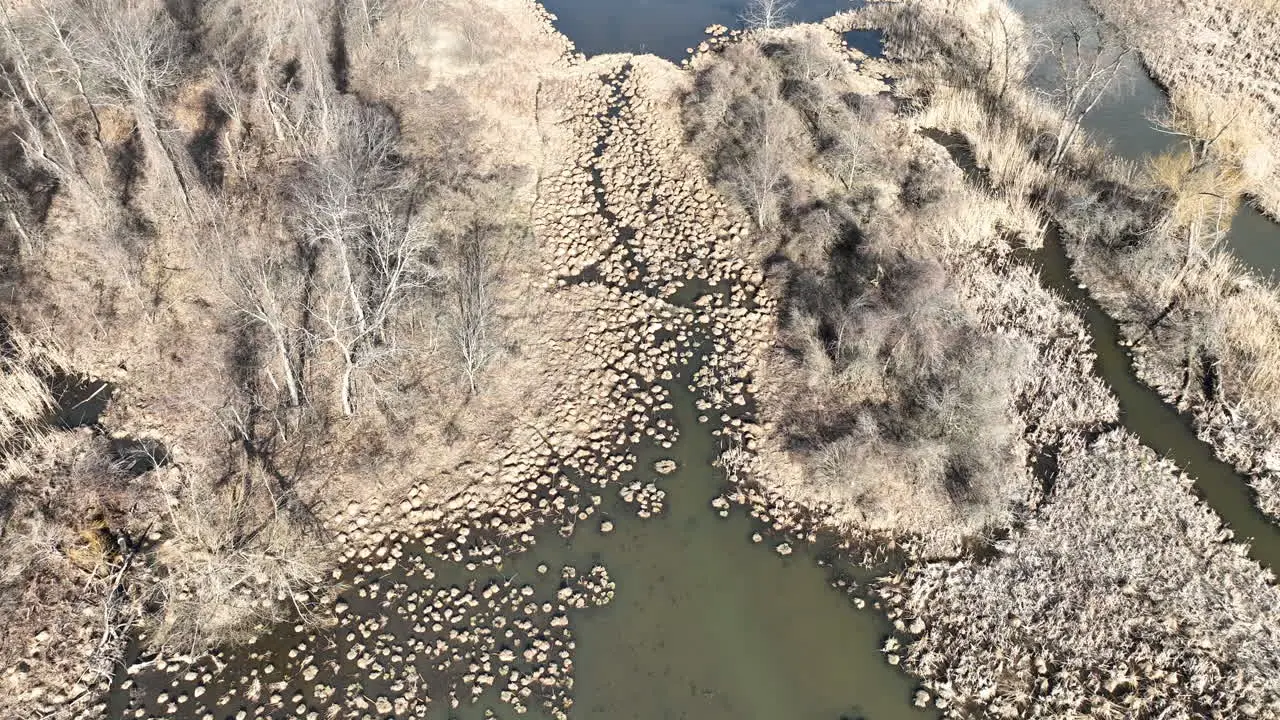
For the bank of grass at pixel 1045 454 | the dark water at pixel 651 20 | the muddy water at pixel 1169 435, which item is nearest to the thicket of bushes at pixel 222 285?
the dark water at pixel 651 20

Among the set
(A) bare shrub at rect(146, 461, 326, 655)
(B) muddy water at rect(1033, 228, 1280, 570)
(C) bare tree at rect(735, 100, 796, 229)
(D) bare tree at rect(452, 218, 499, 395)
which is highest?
(C) bare tree at rect(735, 100, 796, 229)

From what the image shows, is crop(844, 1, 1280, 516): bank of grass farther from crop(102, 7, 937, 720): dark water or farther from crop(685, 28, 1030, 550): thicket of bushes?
crop(102, 7, 937, 720): dark water

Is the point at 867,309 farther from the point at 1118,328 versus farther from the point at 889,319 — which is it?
the point at 1118,328

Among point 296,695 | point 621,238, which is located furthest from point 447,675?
point 621,238

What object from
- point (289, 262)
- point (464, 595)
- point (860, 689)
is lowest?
point (464, 595)

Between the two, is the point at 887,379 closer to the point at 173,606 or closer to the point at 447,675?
the point at 447,675

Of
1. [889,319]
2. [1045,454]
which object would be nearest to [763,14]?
[889,319]

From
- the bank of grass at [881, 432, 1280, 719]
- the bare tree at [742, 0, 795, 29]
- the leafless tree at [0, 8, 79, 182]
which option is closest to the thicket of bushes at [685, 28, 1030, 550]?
the bank of grass at [881, 432, 1280, 719]
